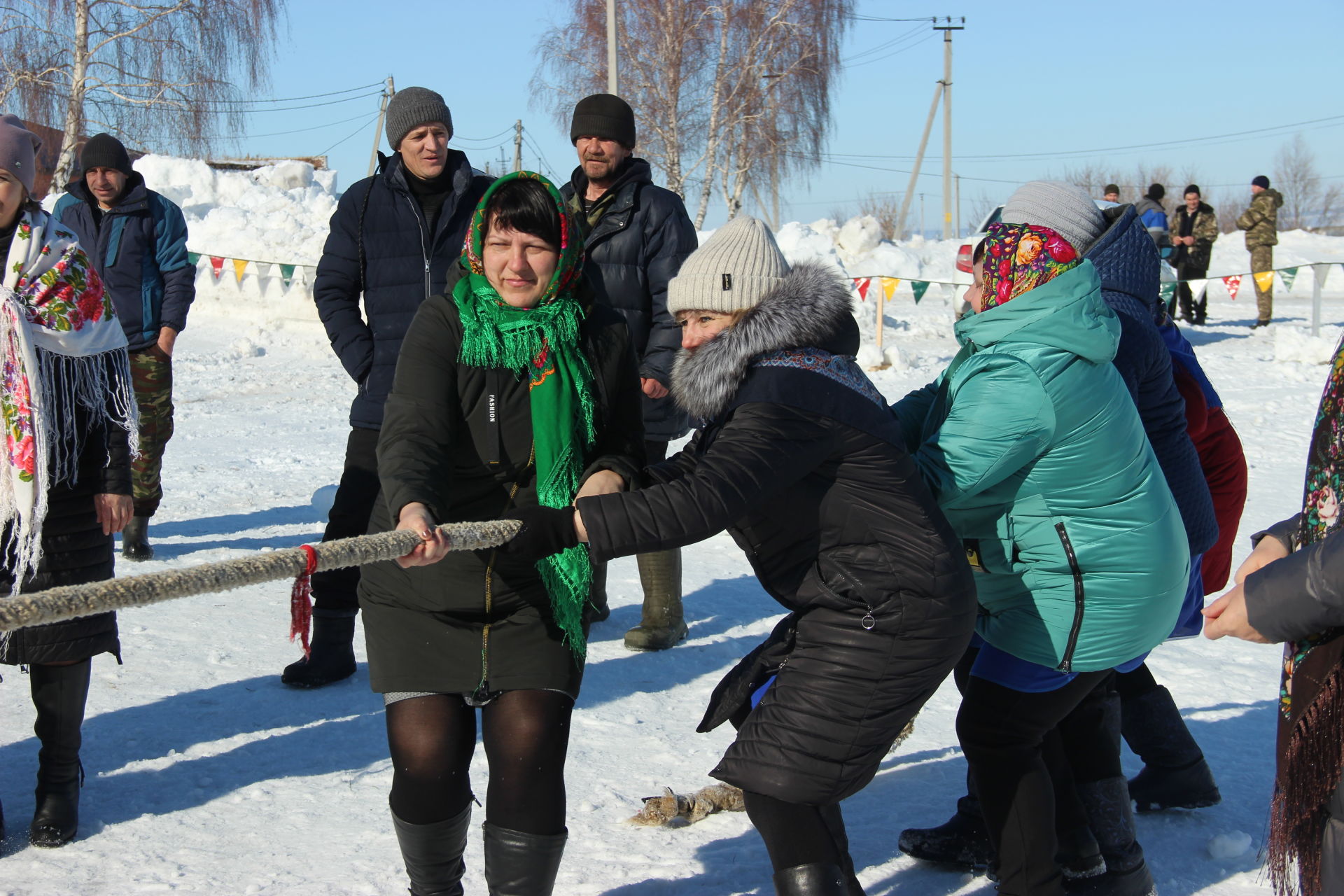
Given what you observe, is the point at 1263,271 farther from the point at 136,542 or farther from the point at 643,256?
the point at 136,542

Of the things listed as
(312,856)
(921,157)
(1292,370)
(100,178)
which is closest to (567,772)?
(312,856)

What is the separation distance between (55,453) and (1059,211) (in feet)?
8.39

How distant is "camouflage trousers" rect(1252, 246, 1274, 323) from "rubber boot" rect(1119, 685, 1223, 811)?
1467cm

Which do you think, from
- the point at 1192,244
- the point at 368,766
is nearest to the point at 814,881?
the point at 368,766

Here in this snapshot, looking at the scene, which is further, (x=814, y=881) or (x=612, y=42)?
(x=612, y=42)

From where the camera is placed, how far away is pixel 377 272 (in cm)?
415

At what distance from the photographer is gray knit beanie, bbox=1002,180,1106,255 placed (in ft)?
8.34

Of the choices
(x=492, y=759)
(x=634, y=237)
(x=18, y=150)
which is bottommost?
(x=492, y=759)

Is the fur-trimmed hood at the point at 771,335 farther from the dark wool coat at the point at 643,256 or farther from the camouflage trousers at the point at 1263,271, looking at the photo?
the camouflage trousers at the point at 1263,271

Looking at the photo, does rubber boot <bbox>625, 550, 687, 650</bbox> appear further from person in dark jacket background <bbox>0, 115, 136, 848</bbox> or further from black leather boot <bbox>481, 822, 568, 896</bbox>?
black leather boot <bbox>481, 822, 568, 896</bbox>

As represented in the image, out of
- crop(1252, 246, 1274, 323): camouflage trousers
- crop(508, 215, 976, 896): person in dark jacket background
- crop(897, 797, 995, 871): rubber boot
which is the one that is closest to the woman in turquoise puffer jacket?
crop(508, 215, 976, 896): person in dark jacket background

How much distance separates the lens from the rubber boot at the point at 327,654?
421 centimetres

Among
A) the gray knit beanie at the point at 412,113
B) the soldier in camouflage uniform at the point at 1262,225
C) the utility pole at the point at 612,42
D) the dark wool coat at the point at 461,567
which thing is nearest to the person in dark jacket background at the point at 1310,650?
the dark wool coat at the point at 461,567

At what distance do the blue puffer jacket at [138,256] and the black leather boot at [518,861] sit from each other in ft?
14.3
